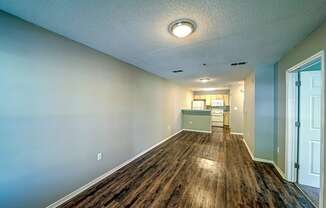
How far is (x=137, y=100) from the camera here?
344 cm

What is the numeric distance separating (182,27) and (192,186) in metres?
2.41

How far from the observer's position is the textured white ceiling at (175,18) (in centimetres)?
125


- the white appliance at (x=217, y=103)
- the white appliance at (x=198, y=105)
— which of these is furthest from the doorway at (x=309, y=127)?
the white appliance at (x=198, y=105)

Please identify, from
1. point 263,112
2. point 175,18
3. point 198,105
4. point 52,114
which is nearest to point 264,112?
point 263,112

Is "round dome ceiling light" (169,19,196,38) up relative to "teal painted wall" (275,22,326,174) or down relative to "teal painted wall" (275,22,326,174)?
up

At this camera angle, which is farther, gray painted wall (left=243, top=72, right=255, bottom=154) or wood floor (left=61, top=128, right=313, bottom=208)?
gray painted wall (left=243, top=72, right=255, bottom=154)

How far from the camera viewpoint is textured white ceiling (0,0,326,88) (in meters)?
1.25

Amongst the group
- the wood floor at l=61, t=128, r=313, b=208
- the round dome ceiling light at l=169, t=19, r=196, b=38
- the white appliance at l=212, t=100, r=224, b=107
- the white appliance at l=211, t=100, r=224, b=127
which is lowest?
the wood floor at l=61, t=128, r=313, b=208

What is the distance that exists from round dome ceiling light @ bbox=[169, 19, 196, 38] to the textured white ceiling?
0.23ft

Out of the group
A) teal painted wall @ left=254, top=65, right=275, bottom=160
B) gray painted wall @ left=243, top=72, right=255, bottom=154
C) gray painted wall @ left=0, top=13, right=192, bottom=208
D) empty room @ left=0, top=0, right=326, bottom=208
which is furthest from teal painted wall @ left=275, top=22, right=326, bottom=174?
gray painted wall @ left=0, top=13, right=192, bottom=208

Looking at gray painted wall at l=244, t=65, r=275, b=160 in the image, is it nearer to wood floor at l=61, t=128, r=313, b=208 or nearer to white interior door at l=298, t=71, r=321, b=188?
wood floor at l=61, t=128, r=313, b=208

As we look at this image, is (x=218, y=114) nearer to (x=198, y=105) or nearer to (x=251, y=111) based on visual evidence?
(x=198, y=105)

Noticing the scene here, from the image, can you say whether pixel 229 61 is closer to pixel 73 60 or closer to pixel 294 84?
pixel 294 84

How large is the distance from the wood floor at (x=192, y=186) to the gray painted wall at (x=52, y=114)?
41 centimetres
